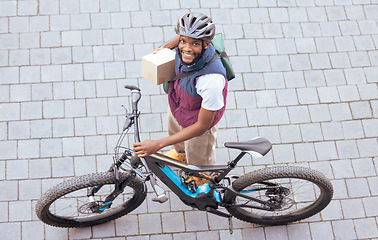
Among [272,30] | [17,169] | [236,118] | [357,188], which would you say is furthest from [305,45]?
[17,169]

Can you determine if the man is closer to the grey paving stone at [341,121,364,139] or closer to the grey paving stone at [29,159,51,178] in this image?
the grey paving stone at [29,159,51,178]

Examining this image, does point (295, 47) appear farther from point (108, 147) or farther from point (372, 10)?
point (108, 147)

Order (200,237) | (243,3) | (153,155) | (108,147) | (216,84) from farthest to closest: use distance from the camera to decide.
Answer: (243,3)
(108,147)
(200,237)
(153,155)
(216,84)

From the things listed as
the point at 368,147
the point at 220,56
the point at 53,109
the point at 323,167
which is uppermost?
the point at 53,109

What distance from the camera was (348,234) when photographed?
16.9 ft

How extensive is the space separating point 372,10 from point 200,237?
429 centimetres

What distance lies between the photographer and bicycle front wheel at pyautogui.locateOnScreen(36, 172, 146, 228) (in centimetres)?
426

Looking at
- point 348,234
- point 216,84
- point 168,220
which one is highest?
point 216,84

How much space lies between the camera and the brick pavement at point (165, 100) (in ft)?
16.9

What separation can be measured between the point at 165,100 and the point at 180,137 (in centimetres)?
196

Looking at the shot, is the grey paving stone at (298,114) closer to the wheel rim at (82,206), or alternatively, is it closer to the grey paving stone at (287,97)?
the grey paving stone at (287,97)

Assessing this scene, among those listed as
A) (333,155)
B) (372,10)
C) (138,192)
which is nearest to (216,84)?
(138,192)

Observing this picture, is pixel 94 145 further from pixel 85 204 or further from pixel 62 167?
pixel 85 204

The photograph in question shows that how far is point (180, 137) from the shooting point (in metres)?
3.93
